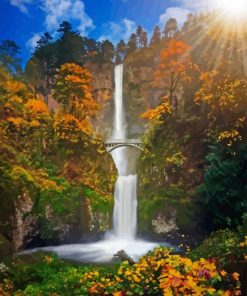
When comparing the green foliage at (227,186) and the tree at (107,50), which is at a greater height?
the tree at (107,50)

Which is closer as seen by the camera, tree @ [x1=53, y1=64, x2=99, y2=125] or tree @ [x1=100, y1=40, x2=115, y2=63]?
tree @ [x1=53, y1=64, x2=99, y2=125]

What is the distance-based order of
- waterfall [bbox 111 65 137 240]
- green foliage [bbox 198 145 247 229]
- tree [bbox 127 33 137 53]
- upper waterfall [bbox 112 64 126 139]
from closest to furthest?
1. green foliage [bbox 198 145 247 229]
2. waterfall [bbox 111 65 137 240]
3. upper waterfall [bbox 112 64 126 139]
4. tree [bbox 127 33 137 53]

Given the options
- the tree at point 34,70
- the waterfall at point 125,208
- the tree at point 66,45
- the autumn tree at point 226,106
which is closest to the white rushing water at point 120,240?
the waterfall at point 125,208

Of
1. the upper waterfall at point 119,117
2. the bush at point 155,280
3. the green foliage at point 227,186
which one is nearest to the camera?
the bush at point 155,280

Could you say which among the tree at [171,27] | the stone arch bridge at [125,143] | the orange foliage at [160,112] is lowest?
the stone arch bridge at [125,143]

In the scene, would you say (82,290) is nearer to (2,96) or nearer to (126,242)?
(126,242)

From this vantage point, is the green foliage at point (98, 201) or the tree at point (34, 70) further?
the tree at point (34, 70)

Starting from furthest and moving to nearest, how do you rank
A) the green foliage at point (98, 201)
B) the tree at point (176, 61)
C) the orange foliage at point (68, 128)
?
the tree at point (176, 61) < the orange foliage at point (68, 128) < the green foliage at point (98, 201)

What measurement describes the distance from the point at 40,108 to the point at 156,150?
8.10 metres

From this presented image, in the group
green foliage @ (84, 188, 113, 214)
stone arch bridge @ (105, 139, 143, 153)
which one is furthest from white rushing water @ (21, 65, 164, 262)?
stone arch bridge @ (105, 139, 143, 153)

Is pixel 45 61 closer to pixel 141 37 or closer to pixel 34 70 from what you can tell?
pixel 34 70

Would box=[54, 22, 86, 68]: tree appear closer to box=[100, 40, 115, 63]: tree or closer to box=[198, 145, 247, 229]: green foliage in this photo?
box=[100, 40, 115, 63]: tree

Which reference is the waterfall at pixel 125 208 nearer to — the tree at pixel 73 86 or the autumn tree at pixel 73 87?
the autumn tree at pixel 73 87

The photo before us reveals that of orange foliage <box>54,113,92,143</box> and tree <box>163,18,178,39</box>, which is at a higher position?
tree <box>163,18,178,39</box>
